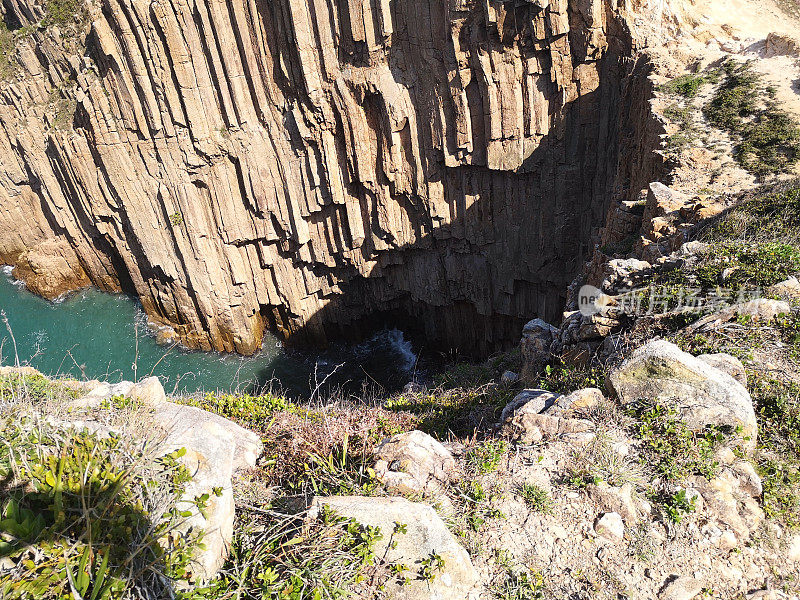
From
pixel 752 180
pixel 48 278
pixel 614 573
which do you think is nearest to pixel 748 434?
pixel 614 573

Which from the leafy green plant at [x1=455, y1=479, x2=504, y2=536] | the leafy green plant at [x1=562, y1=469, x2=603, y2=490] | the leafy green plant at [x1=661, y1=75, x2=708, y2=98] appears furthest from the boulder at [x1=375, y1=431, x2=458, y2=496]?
the leafy green plant at [x1=661, y1=75, x2=708, y2=98]

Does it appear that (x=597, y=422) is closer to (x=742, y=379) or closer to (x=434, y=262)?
(x=742, y=379)

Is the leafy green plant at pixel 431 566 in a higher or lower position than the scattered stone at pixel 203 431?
lower

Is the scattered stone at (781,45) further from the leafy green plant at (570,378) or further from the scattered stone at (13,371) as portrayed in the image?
the scattered stone at (13,371)

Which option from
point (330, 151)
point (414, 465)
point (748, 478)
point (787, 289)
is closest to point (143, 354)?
point (330, 151)

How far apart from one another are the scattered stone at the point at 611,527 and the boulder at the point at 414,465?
1415mm

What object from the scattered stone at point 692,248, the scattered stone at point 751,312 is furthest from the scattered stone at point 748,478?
the scattered stone at point 692,248

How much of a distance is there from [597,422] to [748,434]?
4.80ft

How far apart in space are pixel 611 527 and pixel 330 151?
16.4 metres

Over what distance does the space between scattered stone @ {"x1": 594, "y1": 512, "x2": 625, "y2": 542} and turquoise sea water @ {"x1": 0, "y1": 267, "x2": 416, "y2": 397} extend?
1610 centimetres

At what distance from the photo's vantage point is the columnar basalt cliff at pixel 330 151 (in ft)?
52.3

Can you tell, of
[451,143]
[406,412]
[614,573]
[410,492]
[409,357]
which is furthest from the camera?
A: [409,357]

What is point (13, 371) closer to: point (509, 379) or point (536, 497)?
point (536, 497)

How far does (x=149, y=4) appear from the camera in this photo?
53.1ft
